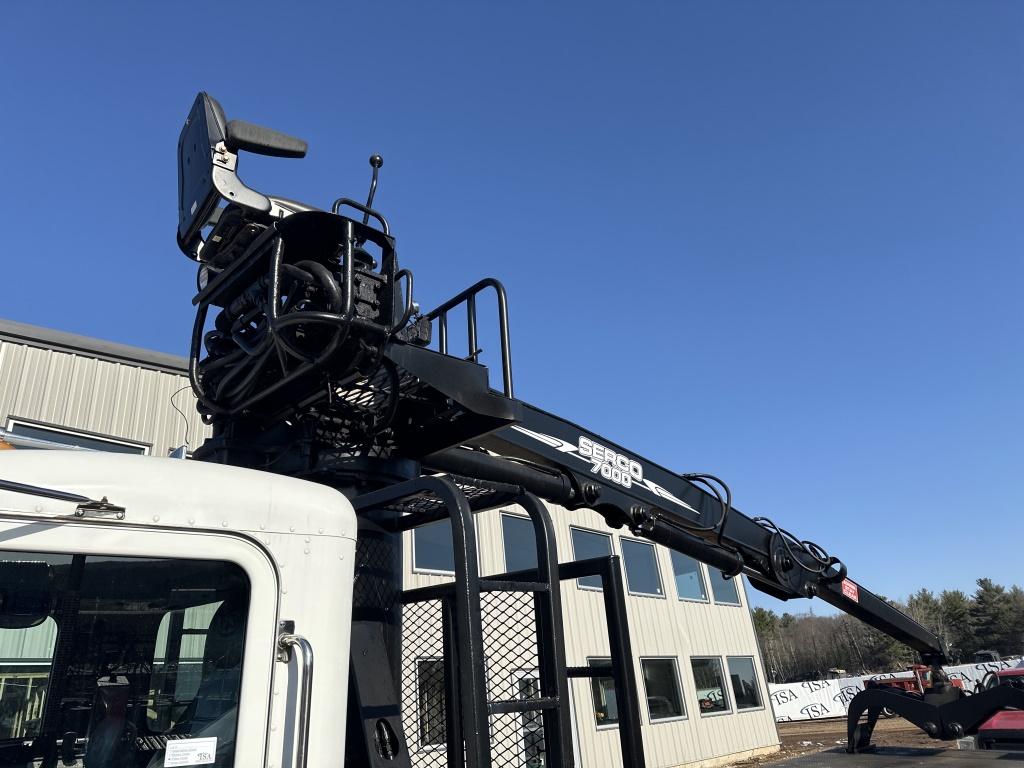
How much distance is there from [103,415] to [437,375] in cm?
696

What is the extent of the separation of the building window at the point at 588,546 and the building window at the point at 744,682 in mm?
5043

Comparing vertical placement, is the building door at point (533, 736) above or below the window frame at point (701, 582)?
below

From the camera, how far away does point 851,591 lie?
801 centimetres

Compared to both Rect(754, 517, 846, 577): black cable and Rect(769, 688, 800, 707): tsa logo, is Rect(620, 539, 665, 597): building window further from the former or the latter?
Rect(769, 688, 800, 707): tsa logo

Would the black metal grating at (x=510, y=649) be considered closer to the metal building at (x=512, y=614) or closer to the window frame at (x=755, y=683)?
the metal building at (x=512, y=614)

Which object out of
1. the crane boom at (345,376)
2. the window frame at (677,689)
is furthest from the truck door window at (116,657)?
the window frame at (677,689)

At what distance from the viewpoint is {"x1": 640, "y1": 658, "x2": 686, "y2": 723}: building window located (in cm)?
1451

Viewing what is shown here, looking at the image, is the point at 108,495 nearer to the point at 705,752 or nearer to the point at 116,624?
the point at 116,624

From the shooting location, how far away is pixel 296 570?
239 centimetres

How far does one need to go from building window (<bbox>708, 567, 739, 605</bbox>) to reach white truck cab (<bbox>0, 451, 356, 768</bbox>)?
16671mm

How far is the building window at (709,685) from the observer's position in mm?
15828

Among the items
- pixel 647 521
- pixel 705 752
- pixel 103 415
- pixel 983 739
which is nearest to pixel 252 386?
pixel 647 521

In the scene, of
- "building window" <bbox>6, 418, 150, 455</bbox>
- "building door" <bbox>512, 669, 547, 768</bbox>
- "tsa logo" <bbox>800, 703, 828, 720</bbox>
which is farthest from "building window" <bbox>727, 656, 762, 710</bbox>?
"tsa logo" <bbox>800, 703, 828, 720</bbox>

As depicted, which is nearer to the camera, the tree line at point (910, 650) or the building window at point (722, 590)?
the building window at point (722, 590)
